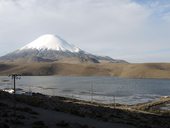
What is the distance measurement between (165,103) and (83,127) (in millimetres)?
39305

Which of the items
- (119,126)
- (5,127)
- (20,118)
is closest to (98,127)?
(119,126)

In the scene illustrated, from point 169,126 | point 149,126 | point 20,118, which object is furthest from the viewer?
point 169,126

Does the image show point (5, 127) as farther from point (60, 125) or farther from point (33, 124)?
point (60, 125)

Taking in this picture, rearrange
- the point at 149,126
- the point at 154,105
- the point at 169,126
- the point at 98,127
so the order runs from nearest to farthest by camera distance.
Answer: the point at 98,127 → the point at 149,126 → the point at 169,126 → the point at 154,105

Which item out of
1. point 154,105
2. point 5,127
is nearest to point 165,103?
point 154,105

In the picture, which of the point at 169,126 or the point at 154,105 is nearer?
the point at 169,126

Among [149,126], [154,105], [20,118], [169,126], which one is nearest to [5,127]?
[20,118]

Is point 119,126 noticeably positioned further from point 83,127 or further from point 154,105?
point 154,105

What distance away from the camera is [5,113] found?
72.5 ft

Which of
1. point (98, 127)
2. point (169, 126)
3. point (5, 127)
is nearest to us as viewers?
point (5, 127)

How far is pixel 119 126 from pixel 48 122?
17.5 feet

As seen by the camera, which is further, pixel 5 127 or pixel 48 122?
pixel 48 122

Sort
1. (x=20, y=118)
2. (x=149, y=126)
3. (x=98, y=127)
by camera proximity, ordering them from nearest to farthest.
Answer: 1. (x=20, y=118)
2. (x=98, y=127)
3. (x=149, y=126)

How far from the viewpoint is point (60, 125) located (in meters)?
20.6
